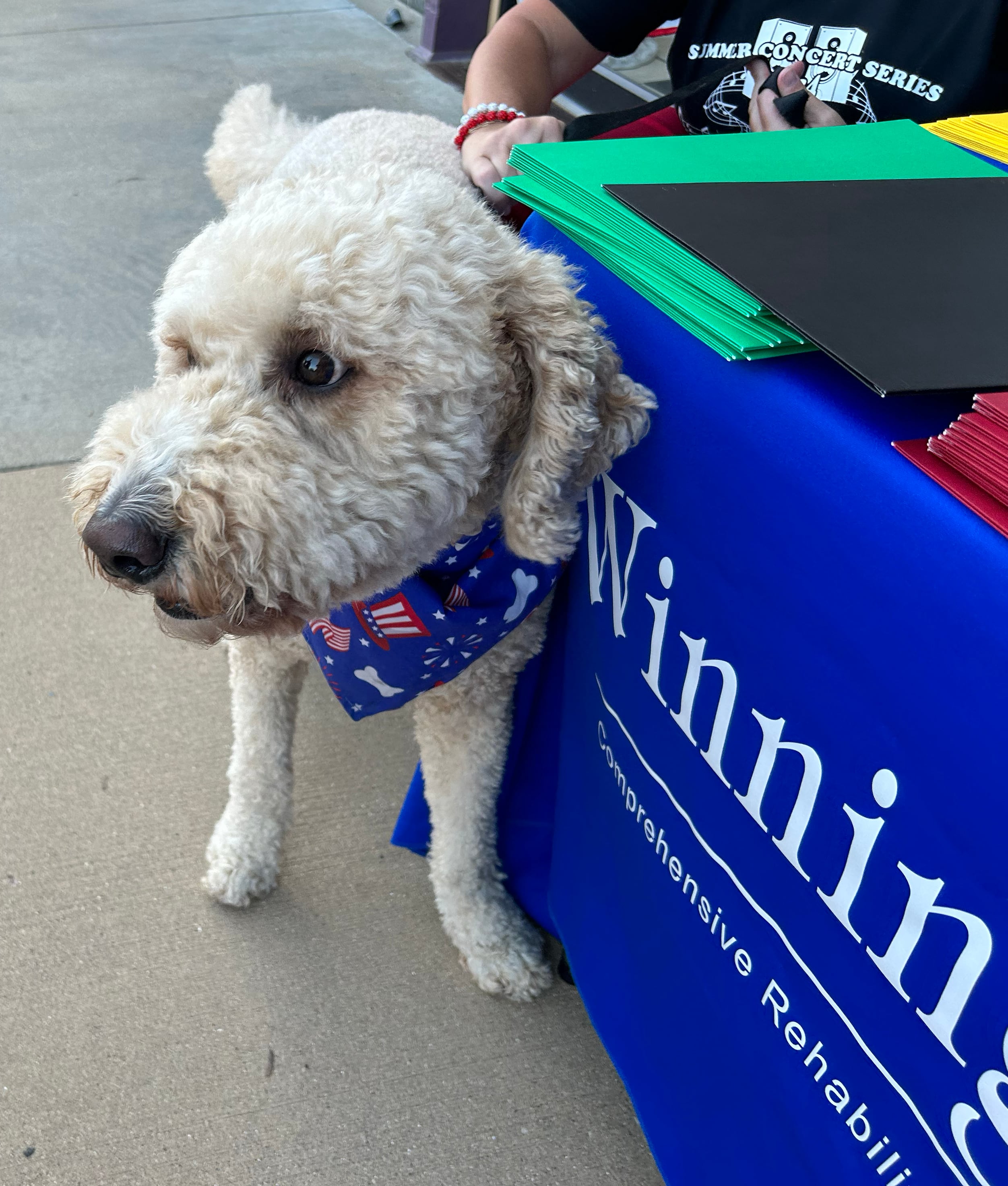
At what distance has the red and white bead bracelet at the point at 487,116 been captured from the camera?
1.45 metres

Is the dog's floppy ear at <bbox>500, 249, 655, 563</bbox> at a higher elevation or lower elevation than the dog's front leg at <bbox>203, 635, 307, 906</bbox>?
higher

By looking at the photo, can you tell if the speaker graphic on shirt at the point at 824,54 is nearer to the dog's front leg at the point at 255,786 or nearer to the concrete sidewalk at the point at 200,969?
the dog's front leg at the point at 255,786

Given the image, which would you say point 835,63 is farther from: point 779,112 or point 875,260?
point 875,260

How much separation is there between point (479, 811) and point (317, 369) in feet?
2.57

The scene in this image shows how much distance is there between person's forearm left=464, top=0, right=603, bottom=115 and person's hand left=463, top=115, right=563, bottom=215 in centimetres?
19

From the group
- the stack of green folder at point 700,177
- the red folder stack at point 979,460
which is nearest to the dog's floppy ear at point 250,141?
the stack of green folder at point 700,177

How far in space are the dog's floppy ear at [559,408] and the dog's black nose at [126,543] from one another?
353 mm

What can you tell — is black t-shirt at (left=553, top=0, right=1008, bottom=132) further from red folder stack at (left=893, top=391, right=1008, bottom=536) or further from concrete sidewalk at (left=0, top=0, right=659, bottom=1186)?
concrete sidewalk at (left=0, top=0, right=659, bottom=1186)

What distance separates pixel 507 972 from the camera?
4.83ft

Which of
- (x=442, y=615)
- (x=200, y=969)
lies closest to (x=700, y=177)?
(x=442, y=615)

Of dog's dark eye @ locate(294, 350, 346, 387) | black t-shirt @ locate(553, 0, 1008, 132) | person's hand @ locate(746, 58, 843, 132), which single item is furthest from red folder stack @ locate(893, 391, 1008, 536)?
black t-shirt @ locate(553, 0, 1008, 132)

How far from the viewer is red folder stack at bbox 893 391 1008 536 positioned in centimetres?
59

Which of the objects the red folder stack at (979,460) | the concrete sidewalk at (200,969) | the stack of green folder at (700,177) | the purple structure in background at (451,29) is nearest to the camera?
the red folder stack at (979,460)

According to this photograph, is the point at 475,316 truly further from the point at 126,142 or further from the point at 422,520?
the point at 126,142
